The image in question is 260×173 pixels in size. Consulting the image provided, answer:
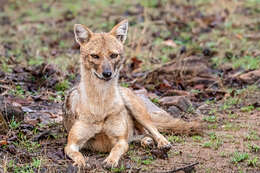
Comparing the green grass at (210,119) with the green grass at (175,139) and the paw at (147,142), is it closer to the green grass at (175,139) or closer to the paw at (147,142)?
the green grass at (175,139)

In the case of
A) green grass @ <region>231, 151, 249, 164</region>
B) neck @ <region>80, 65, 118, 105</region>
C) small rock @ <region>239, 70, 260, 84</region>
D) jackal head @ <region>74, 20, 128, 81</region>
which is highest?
jackal head @ <region>74, 20, 128, 81</region>

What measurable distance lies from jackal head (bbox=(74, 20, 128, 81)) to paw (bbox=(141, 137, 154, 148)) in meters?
0.96

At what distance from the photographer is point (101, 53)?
18.4 feet

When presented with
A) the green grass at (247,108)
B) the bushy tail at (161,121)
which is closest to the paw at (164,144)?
the bushy tail at (161,121)

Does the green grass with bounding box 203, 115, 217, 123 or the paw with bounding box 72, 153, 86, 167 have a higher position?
the paw with bounding box 72, 153, 86, 167

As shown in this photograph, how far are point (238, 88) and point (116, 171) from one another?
4652 mm

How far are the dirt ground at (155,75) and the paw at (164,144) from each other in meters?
0.10

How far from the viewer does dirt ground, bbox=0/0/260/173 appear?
5.56 meters

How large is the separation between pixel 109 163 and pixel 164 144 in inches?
35.9

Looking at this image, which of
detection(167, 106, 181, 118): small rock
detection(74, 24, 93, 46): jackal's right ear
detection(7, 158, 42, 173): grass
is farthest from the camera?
detection(167, 106, 181, 118): small rock

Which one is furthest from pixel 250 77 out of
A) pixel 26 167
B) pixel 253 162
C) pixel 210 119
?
pixel 26 167

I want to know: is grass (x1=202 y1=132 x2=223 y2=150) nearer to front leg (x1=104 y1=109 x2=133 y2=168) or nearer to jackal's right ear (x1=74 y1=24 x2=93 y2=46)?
front leg (x1=104 y1=109 x2=133 y2=168)

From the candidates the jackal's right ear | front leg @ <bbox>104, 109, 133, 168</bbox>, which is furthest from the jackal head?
front leg @ <bbox>104, 109, 133, 168</bbox>

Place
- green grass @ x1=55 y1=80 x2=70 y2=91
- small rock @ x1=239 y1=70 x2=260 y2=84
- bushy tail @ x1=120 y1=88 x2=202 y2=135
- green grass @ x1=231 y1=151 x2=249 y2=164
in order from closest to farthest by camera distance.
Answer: green grass @ x1=231 y1=151 x2=249 y2=164 < bushy tail @ x1=120 y1=88 x2=202 y2=135 < green grass @ x1=55 y1=80 x2=70 y2=91 < small rock @ x1=239 y1=70 x2=260 y2=84
